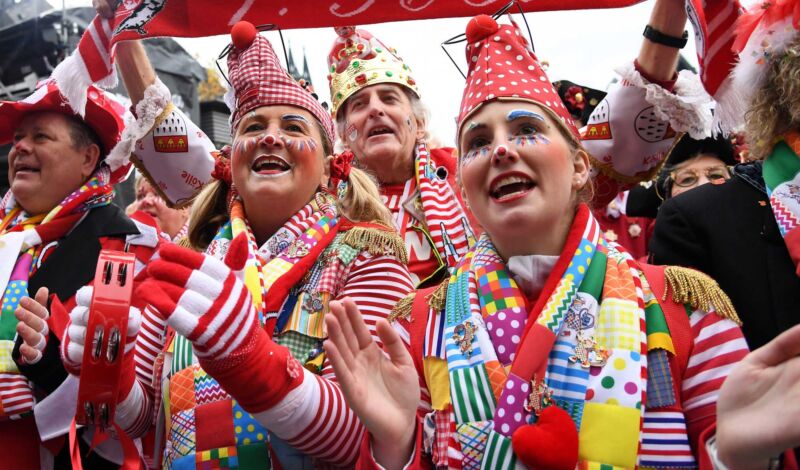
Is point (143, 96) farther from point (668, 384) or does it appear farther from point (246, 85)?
point (668, 384)

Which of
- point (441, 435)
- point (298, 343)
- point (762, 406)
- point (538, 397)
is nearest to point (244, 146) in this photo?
point (298, 343)

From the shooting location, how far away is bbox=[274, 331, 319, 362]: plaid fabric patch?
231 cm

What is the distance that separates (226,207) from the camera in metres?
2.99

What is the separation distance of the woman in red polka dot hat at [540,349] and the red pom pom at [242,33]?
1088 mm

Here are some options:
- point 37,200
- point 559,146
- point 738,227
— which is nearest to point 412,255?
point 559,146

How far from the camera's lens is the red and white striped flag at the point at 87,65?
2924 mm

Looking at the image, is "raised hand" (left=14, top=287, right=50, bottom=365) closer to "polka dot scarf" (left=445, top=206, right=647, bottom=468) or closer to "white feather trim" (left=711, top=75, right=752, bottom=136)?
"polka dot scarf" (left=445, top=206, right=647, bottom=468)

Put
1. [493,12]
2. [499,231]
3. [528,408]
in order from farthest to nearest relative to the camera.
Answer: [493,12]
[499,231]
[528,408]

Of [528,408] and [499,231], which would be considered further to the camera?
[499,231]

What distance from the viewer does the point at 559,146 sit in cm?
213

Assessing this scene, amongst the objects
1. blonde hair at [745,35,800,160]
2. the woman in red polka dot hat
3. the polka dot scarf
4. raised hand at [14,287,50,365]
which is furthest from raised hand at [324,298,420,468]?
blonde hair at [745,35,800,160]

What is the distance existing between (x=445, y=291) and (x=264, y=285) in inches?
23.6

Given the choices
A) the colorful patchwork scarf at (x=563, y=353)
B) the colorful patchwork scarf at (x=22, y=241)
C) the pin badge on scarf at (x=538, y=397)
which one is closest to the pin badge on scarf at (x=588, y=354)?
the colorful patchwork scarf at (x=563, y=353)

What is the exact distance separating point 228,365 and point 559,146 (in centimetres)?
112
